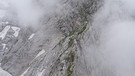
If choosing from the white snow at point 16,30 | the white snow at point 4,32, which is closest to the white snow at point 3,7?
the white snow at point 4,32

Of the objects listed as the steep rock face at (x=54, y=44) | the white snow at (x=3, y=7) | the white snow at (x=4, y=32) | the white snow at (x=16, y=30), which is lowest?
the steep rock face at (x=54, y=44)

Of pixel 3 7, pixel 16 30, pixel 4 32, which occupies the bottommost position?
pixel 16 30

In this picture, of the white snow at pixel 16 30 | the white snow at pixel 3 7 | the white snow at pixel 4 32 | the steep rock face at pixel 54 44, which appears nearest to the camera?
the steep rock face at pixel 54 44

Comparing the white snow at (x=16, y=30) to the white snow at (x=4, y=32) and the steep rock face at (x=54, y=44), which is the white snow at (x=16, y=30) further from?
the white snow at (x=4, y=32)

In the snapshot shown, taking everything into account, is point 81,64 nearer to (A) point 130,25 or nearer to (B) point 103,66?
(B) point 103,66

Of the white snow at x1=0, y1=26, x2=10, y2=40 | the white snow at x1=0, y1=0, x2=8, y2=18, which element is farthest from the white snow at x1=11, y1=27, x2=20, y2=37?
the white snow at x1=0, y1=0, x2=8, y2=18

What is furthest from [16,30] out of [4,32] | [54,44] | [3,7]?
[3,7]

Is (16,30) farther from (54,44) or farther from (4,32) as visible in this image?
(54,44)

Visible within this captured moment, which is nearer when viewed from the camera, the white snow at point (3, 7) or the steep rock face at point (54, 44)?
Answer: the steep rock face at point (54, 44)

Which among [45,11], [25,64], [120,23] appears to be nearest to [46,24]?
[45,11]
